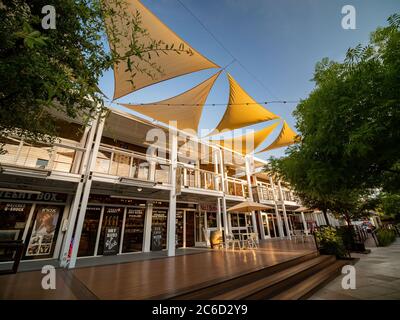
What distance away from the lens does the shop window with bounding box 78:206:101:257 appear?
8.50m

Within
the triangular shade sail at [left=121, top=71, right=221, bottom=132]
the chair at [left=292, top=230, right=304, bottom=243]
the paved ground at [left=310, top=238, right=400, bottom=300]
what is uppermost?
the triangular shade sail at [left=121, top=71, right=221, bottom=132]

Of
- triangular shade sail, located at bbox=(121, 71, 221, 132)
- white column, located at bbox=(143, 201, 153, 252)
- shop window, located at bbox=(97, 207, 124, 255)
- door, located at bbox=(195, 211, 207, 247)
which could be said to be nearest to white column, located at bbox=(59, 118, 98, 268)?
shop window, located at bbox=(97, 207, 124, 255)

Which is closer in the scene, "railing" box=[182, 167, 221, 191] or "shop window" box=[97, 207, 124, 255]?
"shop window" box=[97, 207, 124, 255]

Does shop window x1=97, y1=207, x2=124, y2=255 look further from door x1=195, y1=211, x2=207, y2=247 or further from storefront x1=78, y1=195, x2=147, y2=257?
door x1=195, y1=211, x2=207, y2=247

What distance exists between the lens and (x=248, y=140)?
1540 centimetres

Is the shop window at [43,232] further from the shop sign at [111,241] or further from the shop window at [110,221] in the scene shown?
the shop sign at [111,241]

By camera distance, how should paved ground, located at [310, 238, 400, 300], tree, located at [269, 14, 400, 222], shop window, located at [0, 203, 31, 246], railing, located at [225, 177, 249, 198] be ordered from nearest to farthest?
tree, located at [269, 14, 400, 222], paved ground, located at [310, 238, 400, 300], shop window, located at [0, 203, 31, 246], railing, located at [225, 177, 249, 198]

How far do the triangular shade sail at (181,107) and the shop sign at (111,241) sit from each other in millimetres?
6341

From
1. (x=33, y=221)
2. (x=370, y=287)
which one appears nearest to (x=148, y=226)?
(x=33, y=221)

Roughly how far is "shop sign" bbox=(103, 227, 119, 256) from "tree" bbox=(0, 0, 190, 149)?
7.16 metres

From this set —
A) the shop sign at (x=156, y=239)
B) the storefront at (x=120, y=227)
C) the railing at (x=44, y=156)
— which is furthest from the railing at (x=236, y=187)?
the railing at (x=44, y=156)

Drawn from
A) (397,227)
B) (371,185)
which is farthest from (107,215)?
(397,227)

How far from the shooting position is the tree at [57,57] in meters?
2.33

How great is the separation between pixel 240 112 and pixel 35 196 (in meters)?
11.3
